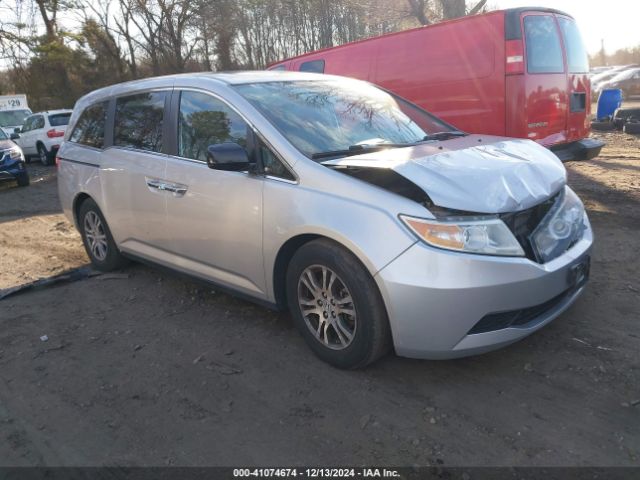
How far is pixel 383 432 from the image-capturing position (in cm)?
264

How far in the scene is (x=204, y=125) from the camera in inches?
154

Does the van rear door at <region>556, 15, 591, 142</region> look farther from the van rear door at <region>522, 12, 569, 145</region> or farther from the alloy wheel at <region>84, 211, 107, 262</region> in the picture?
the alloy wheel at <region>84, 211, 107, 262</region>

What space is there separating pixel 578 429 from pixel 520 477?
1.56 ft

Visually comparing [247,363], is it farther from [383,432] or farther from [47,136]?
[47,136]

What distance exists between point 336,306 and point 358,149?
108 cm

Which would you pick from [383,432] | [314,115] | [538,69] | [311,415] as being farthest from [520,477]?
[538,69]

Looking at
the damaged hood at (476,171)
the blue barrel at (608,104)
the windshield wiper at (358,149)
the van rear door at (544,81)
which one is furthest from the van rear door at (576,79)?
the blue barrel at (608,104)

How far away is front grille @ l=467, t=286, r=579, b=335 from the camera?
278cm

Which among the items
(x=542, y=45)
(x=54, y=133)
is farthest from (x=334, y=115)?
(x=54, y=133)

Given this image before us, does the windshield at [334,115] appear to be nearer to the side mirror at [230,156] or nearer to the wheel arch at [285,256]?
the side mirror at [230,156]

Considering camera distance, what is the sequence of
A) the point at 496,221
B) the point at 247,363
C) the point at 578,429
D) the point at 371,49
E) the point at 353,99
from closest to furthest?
the point at 578,429 → the point at 496,221 → the point at 247,363 → the point at 353,99 → the point at 371,49

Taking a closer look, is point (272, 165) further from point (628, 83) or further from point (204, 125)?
point (628, 83)

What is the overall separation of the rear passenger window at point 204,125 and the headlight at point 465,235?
1.43 metres

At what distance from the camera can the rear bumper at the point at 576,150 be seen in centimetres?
652
